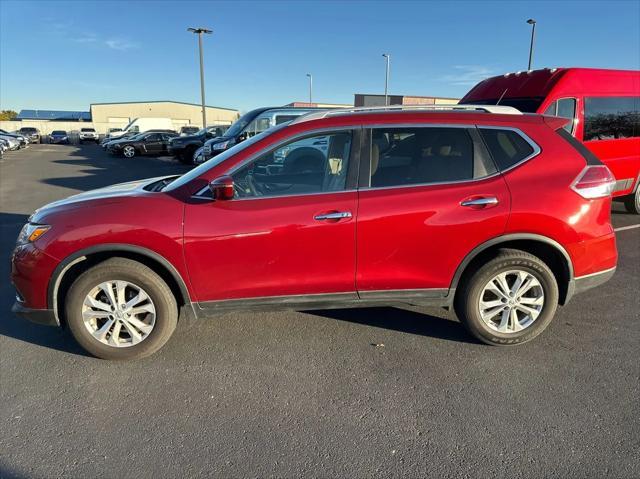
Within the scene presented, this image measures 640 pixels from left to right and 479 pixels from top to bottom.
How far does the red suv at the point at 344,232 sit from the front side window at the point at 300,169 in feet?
0.04

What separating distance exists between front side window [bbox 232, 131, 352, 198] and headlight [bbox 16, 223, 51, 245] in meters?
1.41

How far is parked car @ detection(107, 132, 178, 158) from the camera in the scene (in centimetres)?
2384

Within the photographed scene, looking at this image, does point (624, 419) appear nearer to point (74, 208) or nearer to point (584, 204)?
point (584, 204)

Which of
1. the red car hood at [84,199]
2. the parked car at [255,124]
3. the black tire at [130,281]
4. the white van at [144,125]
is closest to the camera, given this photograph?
the black tire at [130,281]

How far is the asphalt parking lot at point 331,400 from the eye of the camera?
2234mm

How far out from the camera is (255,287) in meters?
3.10

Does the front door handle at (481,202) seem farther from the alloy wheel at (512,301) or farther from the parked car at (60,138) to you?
the parked car at (60,138)

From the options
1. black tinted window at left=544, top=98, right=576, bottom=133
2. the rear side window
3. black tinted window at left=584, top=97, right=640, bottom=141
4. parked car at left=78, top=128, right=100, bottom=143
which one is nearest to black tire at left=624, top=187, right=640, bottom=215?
black tinted window at left=584, top=97, right=640, bottom=141

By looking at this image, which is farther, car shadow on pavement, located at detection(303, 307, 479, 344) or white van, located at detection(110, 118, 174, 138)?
white van, located at detection(110, 118, 174, 138)

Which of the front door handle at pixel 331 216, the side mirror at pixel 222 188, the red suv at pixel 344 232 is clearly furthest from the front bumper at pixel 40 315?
the front door handle at pixel 331 216

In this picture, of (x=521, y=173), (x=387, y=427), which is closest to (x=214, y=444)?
(x=387, y=427)

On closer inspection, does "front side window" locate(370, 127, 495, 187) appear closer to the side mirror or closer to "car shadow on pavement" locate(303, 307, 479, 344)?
the side mirror

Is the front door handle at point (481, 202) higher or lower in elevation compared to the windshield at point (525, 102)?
lower

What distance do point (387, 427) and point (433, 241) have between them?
1.33 m
